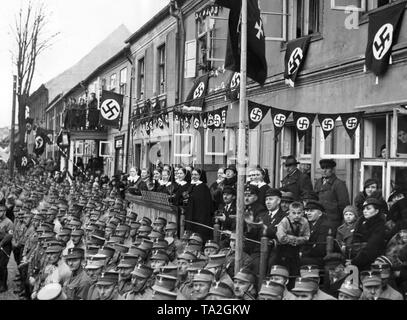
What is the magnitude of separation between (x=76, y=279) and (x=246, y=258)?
190 cm

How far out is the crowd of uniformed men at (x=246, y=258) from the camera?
236 inches

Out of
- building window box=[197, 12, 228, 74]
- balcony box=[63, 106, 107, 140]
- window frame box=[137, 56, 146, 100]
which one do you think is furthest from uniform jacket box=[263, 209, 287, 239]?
balcony box=[63, 106, 107, 140]

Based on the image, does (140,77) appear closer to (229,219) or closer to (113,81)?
(113,81)

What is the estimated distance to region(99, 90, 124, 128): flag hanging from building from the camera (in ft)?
67.5

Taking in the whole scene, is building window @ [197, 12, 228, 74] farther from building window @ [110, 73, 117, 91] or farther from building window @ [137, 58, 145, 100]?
building window @ [110, 73, 117, 91]

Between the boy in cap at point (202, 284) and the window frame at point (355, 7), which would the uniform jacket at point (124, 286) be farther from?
the window frame at point (355, 7)

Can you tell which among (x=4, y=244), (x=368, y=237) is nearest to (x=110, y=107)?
(x=4, y=244)

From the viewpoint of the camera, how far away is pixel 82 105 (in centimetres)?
2939

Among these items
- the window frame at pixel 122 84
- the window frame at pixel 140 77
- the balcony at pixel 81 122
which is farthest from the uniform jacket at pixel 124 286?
the balcony at pixel 81 122

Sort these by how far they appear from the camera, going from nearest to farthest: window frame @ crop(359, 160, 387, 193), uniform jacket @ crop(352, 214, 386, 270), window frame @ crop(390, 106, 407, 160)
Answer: uniform jacket @ crop(352, 214, 386, 270) → window frame @ crop(390, 106, 407, 160) → window frame @ crop(359, 160, 387, 193)

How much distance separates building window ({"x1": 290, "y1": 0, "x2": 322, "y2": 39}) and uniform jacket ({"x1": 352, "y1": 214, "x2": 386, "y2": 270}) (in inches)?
220

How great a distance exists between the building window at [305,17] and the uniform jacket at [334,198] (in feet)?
11.9
